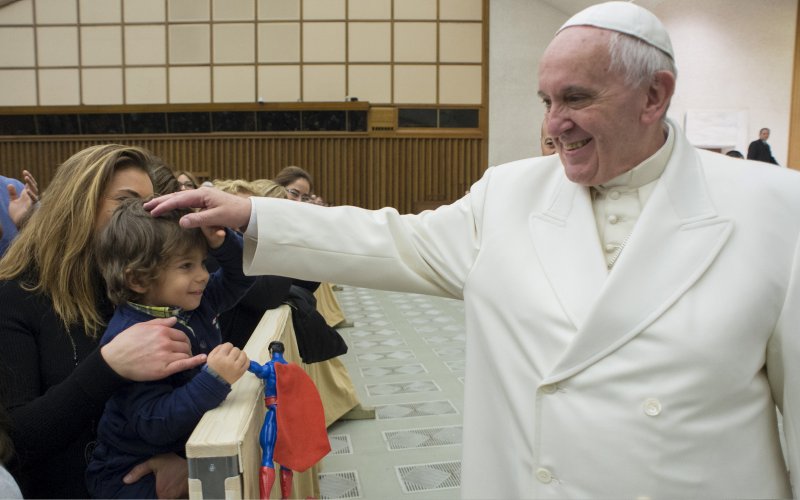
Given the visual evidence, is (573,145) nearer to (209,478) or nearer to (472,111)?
(209,478)

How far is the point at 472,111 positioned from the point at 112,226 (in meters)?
12.5

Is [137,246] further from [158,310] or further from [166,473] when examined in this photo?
[166,473]

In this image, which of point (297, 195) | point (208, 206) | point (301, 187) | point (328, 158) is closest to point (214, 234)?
point (208, 206)

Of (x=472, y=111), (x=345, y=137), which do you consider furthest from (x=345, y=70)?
(x=472, y=111)

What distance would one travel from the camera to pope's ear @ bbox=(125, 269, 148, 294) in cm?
152

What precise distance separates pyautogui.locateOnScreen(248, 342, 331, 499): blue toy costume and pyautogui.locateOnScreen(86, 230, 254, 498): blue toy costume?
165mm

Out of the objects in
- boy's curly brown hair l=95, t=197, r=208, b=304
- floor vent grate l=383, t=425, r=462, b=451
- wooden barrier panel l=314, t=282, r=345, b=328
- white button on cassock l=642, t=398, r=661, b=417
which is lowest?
floor vent grate l=383, t=425, r=462, b=451

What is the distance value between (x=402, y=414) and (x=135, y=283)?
2939mm

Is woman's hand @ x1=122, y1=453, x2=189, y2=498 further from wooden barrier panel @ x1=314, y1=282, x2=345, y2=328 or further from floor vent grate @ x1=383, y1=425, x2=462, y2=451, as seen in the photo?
wooden barrier panel @ x1=314, y1=282, x2=345, y2=328

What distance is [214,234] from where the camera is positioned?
5.21ft

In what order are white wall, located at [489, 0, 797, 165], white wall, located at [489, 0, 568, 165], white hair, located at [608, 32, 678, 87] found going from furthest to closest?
white wall, located at [489, 0, 568, 165] < white wall, located at [489, 0, 797, 165] < white hair, located at [608, 32, 678, 87]

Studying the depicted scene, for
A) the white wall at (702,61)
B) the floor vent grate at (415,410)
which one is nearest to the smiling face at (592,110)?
the floor vent grate at (415,410)

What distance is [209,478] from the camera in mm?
1205

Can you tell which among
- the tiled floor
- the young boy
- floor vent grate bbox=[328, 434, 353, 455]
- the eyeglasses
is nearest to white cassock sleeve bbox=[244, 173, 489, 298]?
the young boy
